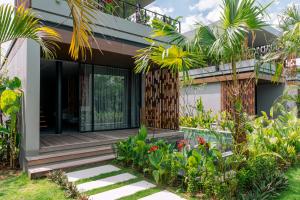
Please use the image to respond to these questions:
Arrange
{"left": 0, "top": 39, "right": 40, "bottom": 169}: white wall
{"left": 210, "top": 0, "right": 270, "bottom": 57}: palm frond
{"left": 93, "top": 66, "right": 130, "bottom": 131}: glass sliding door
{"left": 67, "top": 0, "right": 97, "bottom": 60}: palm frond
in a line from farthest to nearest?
1. {"left": 93, "top": 66, "right": 130, "bottom": 131}: glass sliding door
2. {"left": 0, "top": 39, "right": 40, "bottom": 169}: white wall
3. {"left": 210, "top": 0, "right": 270, "bottom": 57}: palm frond
4. {"left": 67, "top": 0, "right": 97, "bottom": 60}: palm frond

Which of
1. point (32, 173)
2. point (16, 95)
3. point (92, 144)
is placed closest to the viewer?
point (32, 173)

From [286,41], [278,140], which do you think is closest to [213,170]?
[278,140]

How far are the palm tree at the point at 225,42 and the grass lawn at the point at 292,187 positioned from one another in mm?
1291

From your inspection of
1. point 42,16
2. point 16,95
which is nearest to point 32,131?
point 16,95

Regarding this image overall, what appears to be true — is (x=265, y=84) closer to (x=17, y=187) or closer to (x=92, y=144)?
(x=92, y=144)

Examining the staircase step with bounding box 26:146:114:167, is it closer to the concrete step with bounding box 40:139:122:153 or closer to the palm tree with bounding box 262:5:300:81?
the concrete step with bounding box 40:139:122:153

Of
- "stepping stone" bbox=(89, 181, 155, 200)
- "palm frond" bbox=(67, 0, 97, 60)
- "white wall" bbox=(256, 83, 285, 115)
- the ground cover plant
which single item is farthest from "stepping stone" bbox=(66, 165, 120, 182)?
"white wall" bbox=(256, 83, 285, 115)

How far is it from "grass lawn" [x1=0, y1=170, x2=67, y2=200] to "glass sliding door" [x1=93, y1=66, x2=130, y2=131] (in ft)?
14.6

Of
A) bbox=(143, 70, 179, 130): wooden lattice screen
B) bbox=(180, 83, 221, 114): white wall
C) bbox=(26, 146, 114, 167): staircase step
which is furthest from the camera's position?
bbox=(180, 83, 221, 114): white wall

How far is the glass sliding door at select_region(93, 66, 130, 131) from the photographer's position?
9.37 meters

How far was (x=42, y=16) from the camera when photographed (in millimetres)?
5734

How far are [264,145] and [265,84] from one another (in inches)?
462

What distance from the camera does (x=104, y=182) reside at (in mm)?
4723

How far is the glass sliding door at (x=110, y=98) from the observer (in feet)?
30.7
